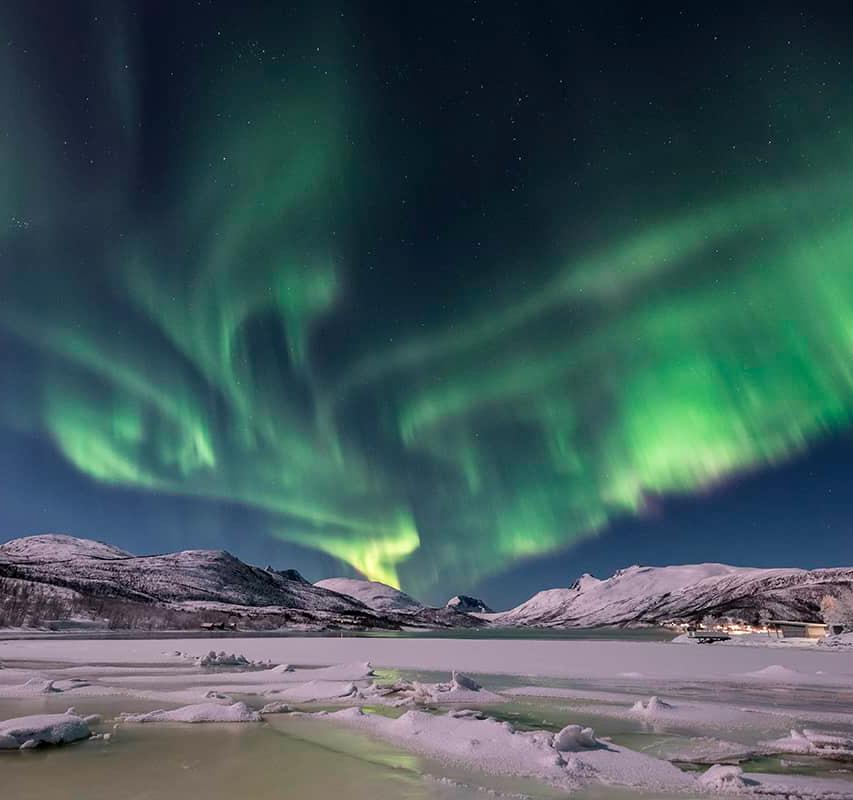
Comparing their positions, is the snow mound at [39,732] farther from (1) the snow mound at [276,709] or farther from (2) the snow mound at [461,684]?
(2) the snow mound at [461,684]

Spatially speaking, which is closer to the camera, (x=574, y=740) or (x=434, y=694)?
(x=574, y=740)

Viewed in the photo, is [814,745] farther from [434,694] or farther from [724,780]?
[434,694]

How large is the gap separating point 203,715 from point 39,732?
5.45 metres

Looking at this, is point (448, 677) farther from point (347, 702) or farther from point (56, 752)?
point (56, 752)

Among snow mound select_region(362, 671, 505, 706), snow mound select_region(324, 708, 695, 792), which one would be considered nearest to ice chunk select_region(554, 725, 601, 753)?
snow mound select_region(324, 708, 695, 792)

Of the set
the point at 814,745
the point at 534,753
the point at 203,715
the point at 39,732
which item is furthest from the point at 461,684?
the point at 39,732

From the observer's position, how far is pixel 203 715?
66.2ft

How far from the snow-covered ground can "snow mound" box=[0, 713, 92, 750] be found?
0.15ft

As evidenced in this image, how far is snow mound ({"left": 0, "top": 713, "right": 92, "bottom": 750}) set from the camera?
1541 cm

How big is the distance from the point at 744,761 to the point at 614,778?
14.1ft

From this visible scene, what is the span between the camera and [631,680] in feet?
120

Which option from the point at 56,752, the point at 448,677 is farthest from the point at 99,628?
the point at 56,752

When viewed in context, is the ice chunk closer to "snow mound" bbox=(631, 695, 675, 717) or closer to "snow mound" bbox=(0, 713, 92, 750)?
"snow mound" bbox=(631, 695, 675, 717)

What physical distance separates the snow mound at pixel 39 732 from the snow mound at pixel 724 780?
51.3 ft
